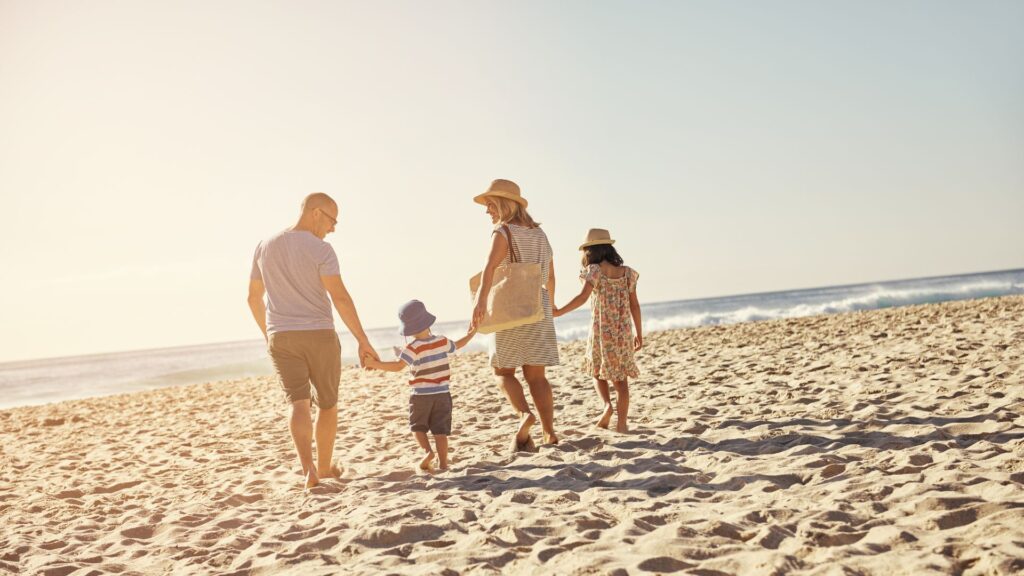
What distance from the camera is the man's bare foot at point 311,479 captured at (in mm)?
4258

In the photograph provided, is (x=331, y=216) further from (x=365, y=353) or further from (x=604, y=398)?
(x=604, y=398)

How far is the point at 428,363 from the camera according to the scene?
15.0 ft

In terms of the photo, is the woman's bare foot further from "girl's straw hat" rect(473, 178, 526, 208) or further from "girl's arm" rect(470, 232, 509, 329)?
"girl's straw hat" rect(473, 178, 526, 208)

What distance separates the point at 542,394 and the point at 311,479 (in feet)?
5.51

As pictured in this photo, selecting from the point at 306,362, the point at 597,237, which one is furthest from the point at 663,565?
the point at 597,237

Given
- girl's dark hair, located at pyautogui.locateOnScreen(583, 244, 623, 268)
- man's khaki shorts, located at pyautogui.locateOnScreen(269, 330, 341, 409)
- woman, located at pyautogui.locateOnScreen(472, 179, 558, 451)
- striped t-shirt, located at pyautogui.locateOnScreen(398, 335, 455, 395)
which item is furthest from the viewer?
girl's dark hair, located at pyautogui.locateOnScreen(583, 244, 623, 268)

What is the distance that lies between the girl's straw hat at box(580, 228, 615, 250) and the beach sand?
1554 mm

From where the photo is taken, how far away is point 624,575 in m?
2.42

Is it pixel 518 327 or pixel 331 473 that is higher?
pixel 518 327

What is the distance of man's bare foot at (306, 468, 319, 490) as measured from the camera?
4258 millimetres

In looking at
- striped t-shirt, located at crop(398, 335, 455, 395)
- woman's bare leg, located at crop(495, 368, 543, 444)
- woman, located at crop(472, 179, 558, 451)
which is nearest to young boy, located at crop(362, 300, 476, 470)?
striped t-shirt, located at crop(398, 335, 455, 395)

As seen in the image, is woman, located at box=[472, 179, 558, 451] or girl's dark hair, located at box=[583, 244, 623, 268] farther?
girl's dark hair, located at box=[583, 244, 623, 268]

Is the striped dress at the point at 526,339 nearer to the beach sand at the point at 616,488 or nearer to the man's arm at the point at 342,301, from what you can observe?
the beach sand at the point at 616,488

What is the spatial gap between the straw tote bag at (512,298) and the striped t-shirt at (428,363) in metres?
0.31
